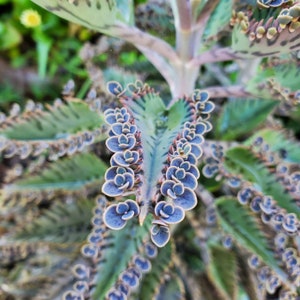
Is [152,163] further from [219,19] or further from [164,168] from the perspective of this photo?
[219,19]

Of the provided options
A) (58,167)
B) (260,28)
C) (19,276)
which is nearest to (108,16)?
(260,28)

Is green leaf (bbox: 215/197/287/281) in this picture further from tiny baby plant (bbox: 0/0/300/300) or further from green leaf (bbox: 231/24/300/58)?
green leaf (bbox: 231/24/300/58)

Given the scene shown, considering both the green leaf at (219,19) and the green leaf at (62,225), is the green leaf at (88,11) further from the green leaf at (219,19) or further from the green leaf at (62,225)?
the green leaf at (62,225)

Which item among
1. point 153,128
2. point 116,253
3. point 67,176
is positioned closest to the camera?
point 153,128

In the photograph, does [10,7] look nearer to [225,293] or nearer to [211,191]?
[211,191]

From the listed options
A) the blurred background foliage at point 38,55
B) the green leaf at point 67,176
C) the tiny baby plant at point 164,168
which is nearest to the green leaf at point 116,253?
the tiny baby plant at point 164,168

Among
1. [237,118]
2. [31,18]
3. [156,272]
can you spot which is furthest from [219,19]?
[31,18]
